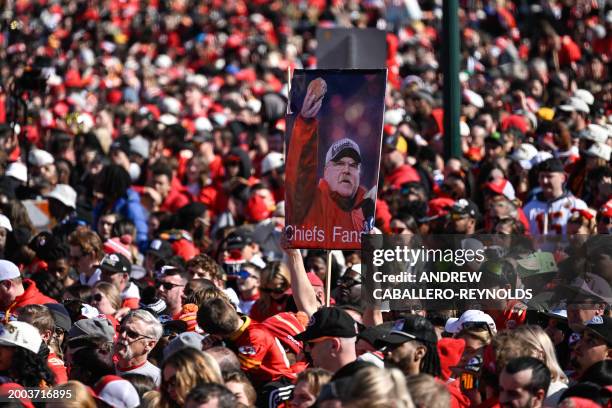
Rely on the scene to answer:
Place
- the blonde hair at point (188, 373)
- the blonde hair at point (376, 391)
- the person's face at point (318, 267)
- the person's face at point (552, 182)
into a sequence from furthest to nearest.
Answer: the person's face at point (552, 182) → the person's face at point (318, 267) → the blonde hair at point (188, 373) → the blonde hair at point (376, 391)

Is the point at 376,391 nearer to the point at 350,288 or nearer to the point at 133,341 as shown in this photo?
the point at 133,341

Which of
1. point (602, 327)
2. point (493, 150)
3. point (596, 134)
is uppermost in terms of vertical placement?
point (596, 134)

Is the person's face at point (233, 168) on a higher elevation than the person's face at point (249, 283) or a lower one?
higher

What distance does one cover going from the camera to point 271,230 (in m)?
12.6

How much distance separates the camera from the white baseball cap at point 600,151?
12180mm

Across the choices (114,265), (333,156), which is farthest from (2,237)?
(333,156)

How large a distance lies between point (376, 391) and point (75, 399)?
55.8 inches

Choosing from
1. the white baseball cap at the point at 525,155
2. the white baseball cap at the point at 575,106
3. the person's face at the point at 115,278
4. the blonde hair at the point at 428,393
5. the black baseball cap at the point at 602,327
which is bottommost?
the person's face at the point at 115,278

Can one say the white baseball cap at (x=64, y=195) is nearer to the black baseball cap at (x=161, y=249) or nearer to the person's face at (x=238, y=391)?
the black baseball cap at (x=161, y=249)

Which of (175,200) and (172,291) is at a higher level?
(175,200)

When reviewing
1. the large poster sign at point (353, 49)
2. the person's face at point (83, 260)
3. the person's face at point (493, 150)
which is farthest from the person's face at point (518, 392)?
the person's face at point (493, 150)

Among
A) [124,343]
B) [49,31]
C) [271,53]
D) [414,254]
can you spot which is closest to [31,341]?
[124,343]

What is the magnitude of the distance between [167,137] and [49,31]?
46.2 feet

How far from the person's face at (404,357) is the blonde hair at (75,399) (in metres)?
1.47
